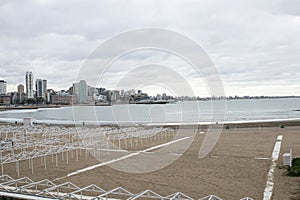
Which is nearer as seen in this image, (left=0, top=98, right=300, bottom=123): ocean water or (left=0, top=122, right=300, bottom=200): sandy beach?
(left=0, top=122, right=300, bottom=200): sandy beach

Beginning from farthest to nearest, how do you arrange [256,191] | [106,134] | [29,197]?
[106,134], [256,191], [29,197]

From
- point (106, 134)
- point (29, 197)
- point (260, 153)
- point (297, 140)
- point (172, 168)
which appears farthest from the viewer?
point (106, 134)

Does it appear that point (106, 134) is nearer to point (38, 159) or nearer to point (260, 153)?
point (38, 159)

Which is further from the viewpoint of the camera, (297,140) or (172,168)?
(297,140)

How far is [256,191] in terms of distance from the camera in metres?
10.0

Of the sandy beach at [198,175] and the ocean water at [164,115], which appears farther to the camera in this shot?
the ocean water at [164,115]

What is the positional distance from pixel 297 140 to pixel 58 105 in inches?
4972

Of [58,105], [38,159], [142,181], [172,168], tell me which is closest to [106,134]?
[38,159]

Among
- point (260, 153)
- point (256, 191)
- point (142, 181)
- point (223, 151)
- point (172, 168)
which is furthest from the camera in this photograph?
point (223, 151)

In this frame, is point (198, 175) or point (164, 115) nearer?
point (198, 175)

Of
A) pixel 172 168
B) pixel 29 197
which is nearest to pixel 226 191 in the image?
pixel 172 168

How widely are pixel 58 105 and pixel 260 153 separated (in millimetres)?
128963

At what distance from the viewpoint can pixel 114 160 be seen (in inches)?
615

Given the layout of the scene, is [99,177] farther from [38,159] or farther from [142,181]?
[38,159]
